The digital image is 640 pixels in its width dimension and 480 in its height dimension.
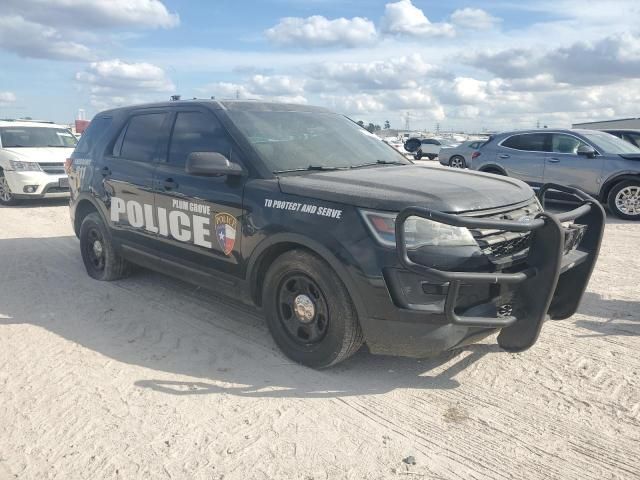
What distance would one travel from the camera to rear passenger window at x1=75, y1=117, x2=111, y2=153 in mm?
5699

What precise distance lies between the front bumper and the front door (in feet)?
24.3

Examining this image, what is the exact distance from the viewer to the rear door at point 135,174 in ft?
15.8

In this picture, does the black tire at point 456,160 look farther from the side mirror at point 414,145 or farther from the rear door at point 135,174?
the rear door at point 135,174

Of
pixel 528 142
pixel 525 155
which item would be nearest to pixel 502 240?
pixel 525 155

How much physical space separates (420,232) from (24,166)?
10.2 meters

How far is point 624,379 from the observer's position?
3.48 m

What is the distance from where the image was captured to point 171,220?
4.55 meters

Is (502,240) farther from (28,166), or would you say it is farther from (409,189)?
(28,166)

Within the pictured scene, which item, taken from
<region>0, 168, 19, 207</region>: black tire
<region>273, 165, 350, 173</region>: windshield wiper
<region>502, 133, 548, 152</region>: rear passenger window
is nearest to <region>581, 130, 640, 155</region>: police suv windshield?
<region>502, 133, 548, 152</region>: rear passenger window

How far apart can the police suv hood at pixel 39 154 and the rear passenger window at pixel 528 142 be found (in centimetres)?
918

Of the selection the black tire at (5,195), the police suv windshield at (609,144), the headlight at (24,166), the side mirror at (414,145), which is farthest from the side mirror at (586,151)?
the side mirror at (414,145)

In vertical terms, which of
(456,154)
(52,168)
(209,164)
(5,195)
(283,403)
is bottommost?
(283,403)

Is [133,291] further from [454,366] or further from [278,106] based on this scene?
[454,366]

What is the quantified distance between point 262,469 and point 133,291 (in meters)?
3.27
